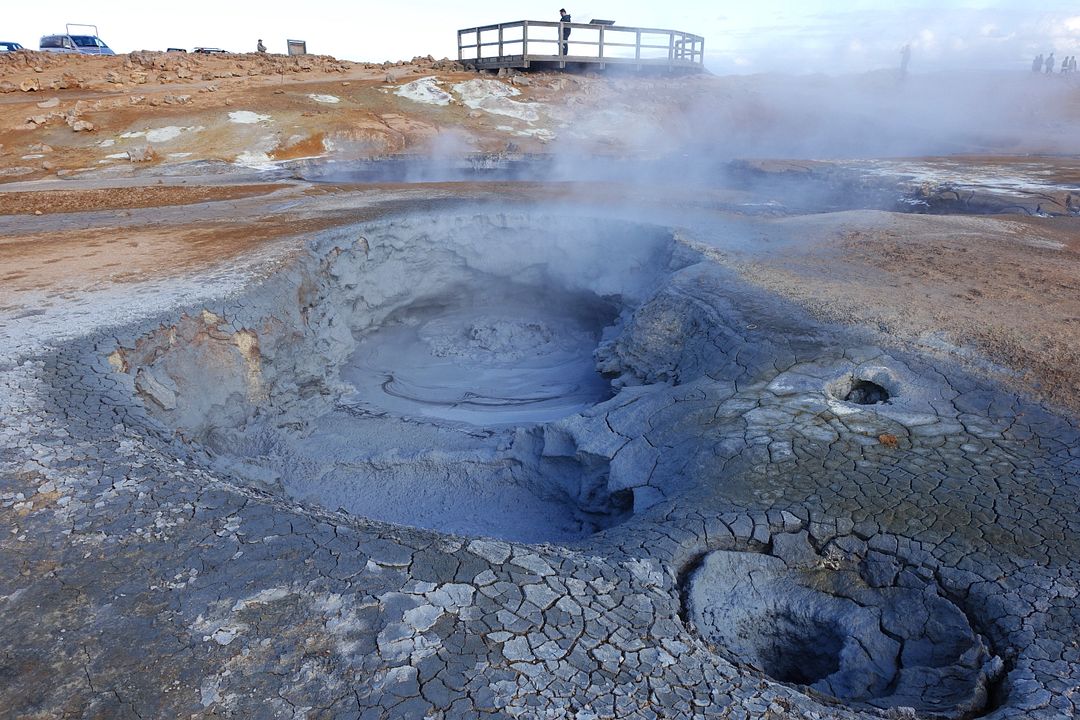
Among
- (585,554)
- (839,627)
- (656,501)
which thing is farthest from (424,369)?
(839,627)

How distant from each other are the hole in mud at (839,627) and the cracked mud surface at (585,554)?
0.04 ft

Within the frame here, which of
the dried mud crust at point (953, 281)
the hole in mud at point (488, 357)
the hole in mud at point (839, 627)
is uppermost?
the dried mud crust at point (953, 281)

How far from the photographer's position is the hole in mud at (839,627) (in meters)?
2.69

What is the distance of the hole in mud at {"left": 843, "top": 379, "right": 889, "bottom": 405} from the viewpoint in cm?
451

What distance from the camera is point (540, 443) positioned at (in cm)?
579

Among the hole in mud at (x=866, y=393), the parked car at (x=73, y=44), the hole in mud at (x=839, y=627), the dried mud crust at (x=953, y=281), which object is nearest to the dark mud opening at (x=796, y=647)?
the hole in mud at (x=839, y=627)

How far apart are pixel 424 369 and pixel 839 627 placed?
589cm

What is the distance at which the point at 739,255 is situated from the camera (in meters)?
7.01

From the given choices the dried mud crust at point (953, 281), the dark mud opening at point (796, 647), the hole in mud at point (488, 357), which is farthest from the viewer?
the hole in mud at point (488, 357)

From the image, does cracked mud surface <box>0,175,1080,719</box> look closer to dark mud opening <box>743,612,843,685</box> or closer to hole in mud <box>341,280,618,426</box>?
dark mud opening <box>743,612,843,685</box>

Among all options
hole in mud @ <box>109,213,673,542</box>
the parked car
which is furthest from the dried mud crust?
the parked car

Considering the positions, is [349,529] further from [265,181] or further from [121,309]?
[265,181]

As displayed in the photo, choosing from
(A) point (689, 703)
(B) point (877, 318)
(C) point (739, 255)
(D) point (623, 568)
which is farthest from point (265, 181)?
(A) point (689, 703)

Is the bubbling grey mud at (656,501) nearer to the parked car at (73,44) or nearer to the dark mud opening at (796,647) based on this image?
the dark mud opening at (796,647)
